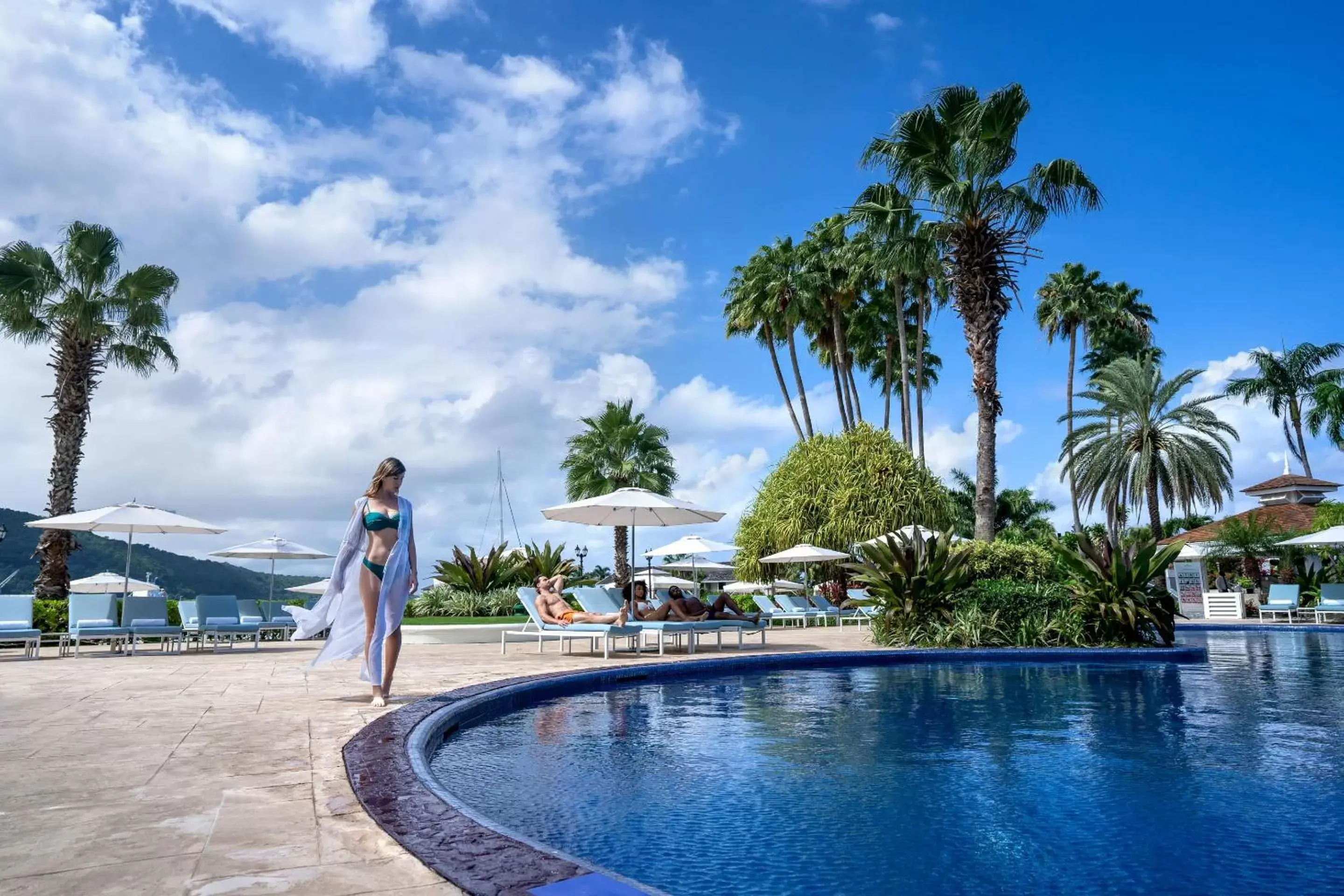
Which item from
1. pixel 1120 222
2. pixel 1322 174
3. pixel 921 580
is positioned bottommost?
pixel 921 580

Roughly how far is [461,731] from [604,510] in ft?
25.5

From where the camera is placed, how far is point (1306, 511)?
32938mm

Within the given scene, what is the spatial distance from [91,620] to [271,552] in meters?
5.64

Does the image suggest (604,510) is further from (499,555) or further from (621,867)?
(621,867)

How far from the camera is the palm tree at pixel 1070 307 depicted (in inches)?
1555

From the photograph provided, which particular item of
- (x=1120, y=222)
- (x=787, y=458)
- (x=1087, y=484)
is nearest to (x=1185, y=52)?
(x=1120, y=222)

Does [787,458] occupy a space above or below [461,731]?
above

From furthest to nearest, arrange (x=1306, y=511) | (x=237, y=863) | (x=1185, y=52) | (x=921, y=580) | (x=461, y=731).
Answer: (x=1306, y=511) < (x=1185, y=52) < (x=921, y=580) < (x=461, y=731) < (x=237, y=863)

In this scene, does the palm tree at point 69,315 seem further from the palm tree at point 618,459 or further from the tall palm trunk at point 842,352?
the tall palm trunk at point 842,352

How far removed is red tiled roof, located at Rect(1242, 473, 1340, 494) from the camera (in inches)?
1423

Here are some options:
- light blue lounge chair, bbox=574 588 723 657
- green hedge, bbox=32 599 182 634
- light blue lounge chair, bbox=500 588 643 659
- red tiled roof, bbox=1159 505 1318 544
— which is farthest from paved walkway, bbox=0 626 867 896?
red tiled roof, bbox=1159 505 1318 544

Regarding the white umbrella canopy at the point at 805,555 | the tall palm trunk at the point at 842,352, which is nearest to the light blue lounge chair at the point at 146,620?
the white umbrella canopy at the point at 805,555

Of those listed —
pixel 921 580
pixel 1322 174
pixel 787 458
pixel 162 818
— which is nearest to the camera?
pixel 162 818

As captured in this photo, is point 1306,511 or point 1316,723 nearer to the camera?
point 1316,723
